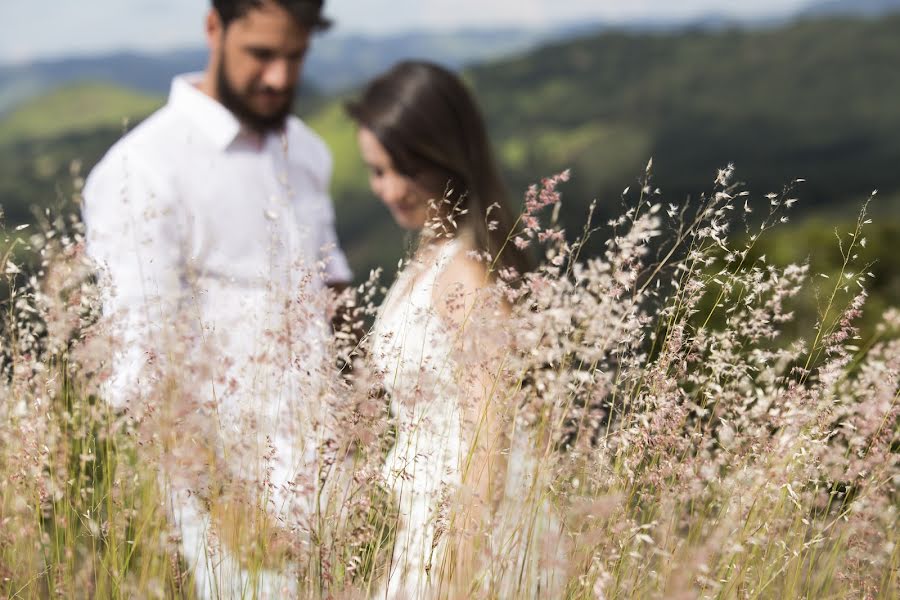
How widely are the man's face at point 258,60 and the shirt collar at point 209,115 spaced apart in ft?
0.18

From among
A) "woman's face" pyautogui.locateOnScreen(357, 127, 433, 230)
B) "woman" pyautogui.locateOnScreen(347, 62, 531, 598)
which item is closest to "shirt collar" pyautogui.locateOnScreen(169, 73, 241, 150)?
"woman's face" pyautogui.locateOnScreen(357, 127, 433, 230)

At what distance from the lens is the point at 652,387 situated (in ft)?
6.01

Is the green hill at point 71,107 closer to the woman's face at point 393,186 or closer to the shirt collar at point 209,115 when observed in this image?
the shirt collar at point 209,115

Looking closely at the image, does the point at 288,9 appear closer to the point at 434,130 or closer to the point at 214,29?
the point at 214,29

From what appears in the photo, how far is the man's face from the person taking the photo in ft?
10.7

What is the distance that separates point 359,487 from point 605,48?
6388cm

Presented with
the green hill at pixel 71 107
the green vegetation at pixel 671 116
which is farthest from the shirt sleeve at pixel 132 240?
the green hill at pixel 71 107

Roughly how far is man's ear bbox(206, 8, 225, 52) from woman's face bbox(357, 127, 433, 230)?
2.29 ft

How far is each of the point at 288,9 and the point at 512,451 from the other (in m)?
2.11

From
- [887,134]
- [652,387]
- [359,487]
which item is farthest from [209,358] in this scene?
[887,134]

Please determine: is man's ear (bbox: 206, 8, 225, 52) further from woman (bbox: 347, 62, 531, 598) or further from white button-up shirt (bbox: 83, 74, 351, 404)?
woman (bbox: 347, 62, 531, 598)

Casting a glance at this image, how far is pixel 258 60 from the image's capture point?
3336mm

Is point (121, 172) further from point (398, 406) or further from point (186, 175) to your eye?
point (398, 406)

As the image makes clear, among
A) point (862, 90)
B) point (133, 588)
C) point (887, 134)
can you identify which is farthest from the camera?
point (862, 90)
